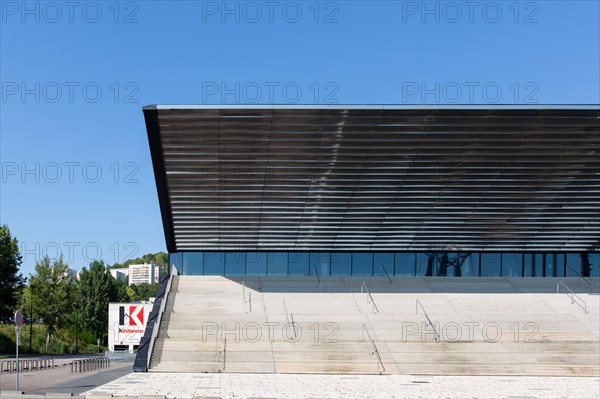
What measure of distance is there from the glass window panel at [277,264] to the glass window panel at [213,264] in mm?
3057

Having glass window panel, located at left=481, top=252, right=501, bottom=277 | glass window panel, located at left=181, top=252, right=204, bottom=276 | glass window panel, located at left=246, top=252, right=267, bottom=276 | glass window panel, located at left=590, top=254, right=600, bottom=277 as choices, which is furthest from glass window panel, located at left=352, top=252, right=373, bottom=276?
glass window panel, located at left=590, top=254, right=600, bottom=277

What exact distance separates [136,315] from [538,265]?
28.4m

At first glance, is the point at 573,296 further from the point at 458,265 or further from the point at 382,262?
the point at 382,262

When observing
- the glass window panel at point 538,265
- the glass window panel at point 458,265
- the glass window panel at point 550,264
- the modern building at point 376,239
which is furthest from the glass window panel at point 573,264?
the glass window panel at point 458,265

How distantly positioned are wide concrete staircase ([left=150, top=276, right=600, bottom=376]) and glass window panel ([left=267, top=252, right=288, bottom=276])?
0.72 metres

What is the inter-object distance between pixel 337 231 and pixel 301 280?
4641 millimetres

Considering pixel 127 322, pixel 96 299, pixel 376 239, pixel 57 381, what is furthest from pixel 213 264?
pixel 96 299

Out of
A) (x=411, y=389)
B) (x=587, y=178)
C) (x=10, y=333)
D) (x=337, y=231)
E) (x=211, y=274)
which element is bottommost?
(x=10, y=333)

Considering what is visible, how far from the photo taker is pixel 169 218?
36.1 m

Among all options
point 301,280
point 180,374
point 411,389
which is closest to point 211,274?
point 301,280

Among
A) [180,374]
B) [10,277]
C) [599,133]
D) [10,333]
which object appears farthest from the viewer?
[10,333]

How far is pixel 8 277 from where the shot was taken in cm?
4784

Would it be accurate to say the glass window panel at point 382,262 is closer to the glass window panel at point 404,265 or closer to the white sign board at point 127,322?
the glass window panel at point 404,265

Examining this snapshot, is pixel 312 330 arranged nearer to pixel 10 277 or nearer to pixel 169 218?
pixel 169 218
